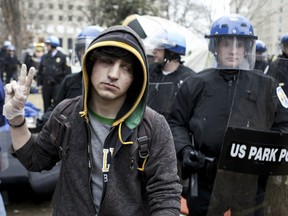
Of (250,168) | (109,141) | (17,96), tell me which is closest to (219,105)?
(250,168)

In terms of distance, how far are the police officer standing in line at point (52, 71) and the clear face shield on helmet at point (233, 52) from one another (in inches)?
324

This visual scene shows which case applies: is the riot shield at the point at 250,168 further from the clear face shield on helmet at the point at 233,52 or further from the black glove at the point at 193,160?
the clear face shield on helmet at the point at 233,52

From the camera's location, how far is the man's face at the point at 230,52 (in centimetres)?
313

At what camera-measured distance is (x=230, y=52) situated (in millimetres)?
3160

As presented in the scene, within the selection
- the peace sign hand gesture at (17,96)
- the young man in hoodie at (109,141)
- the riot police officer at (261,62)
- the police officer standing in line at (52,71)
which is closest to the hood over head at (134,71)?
the young man in hoodie at (109,141)

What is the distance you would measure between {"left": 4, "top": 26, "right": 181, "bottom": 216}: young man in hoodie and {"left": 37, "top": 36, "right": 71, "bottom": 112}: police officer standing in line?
9327 mm

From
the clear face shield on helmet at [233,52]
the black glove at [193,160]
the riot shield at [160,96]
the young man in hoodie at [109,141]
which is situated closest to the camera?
the young man in hoodie at [109,141]

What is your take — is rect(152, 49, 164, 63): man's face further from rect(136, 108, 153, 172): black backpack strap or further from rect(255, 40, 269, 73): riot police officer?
rect(136, 108, 153, 172): black backpack strap

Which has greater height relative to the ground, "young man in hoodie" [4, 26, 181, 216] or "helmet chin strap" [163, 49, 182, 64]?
"young man in hoodie" [4, 26, 181, 216]

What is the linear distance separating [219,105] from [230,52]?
16.0 inches

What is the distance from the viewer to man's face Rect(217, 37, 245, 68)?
3129 millimetres

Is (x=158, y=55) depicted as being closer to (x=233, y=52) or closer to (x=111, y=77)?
(x=233, y=52)

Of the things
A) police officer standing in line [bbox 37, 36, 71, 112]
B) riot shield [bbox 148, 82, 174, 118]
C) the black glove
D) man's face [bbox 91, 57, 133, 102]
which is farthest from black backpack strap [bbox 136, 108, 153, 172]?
police officer standing in line [bbox 37, 36, 71, 112]

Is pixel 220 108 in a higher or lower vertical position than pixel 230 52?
lower
